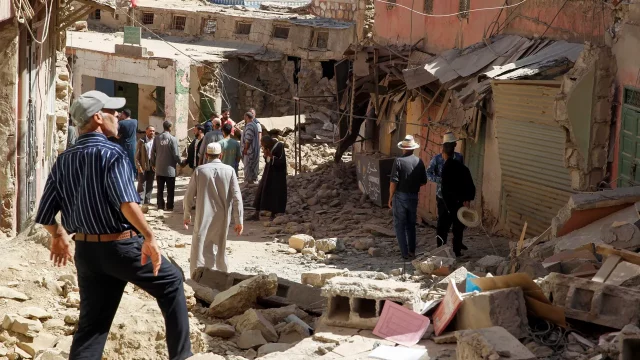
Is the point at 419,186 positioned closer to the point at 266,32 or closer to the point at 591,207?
the point at 591,207

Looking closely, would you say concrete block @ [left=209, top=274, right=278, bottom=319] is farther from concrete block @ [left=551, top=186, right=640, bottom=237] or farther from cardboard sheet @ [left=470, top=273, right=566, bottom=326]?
concrete block @ [left=551, top=186, right=640, bottom=237]

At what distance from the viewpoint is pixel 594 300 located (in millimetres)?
6367

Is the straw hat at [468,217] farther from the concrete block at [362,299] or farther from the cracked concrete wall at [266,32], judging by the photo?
the cracked concrete wall at [266,32]

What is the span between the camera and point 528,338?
20.3 feet

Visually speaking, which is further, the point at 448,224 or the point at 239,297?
the point at 448,224

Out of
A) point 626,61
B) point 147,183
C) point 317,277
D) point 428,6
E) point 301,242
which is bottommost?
point 147,183

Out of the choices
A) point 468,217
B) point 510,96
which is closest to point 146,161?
point 468,217

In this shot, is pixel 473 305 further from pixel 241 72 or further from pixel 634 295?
pixel 241 72

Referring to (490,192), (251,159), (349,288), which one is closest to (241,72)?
(251,159)

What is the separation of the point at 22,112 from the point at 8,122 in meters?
0.47

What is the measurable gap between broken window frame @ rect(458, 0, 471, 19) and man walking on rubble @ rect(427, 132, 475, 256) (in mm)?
3979

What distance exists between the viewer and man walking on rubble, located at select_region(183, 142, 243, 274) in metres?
10.3

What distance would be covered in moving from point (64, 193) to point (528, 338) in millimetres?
2931

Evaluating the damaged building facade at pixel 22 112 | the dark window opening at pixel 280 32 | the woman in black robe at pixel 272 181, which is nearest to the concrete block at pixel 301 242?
the woman in black robe at pixel 272 181
